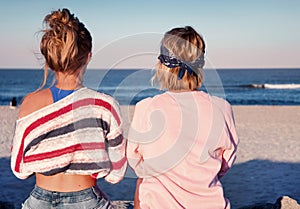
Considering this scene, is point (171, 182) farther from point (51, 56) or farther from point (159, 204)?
point (51, 56)

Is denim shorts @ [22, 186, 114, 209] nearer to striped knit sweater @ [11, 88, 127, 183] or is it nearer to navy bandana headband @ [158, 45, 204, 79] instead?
striped knit sweater @ [11, 88, 127, 183]

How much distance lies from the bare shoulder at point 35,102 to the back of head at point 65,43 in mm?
120

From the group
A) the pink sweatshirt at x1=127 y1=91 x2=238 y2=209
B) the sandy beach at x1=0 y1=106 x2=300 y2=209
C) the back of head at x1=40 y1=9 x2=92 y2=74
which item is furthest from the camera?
the sandy beach at x1=0 y1=106 x2=300 y2=209

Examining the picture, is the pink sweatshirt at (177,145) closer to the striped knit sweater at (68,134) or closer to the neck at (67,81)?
the striped knit sweater at (68,134)

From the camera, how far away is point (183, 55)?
2.06 metres

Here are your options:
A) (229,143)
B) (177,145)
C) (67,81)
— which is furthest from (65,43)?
(229,143)

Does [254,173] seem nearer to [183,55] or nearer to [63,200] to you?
[183,55]

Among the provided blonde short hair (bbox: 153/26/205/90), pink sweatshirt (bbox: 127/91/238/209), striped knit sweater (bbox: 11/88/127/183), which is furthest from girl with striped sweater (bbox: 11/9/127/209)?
blonde short hair (bbox: 153/26/205/90)

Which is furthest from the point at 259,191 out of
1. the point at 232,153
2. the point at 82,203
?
the point at 82,203

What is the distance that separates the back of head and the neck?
24mm

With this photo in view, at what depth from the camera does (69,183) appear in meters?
1.98

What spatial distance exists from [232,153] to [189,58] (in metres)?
0.51

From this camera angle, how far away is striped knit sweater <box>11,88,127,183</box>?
6.31 feet

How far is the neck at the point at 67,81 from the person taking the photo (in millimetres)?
1952
